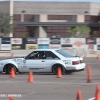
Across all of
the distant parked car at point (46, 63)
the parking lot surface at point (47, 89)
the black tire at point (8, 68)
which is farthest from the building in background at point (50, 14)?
the parking lot surface at point (47, 89)

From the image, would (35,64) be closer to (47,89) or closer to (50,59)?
(50,59)

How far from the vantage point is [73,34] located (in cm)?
6694

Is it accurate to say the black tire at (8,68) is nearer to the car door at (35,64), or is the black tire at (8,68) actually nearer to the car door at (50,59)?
the car door at (35,64)

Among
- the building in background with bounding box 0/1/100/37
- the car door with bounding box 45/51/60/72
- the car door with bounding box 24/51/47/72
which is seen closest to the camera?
the car door with bounding box 45/51/60/72

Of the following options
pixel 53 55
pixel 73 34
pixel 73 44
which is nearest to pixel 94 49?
pixel 73 44

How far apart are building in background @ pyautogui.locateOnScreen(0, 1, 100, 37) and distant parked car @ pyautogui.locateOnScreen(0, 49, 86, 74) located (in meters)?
54.6

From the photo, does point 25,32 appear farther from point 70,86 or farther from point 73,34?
point 70,86

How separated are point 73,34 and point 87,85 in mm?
49982

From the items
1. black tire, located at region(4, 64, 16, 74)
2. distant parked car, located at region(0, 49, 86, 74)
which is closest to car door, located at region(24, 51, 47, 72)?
distant parked car, located at region(0, 49, 86, 74)

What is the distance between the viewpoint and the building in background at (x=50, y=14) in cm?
7812

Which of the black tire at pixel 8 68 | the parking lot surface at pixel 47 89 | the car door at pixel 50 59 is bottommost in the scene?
the parking lot surface at pixel 47 89

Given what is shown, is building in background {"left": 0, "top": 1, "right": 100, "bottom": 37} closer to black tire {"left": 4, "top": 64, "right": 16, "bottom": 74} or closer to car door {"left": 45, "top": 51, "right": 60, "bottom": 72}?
black tire {"left": 4, "top": 64, "right": 16, "bottom": 74}

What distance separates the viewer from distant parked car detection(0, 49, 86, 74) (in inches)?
852

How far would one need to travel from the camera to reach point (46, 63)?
71.8 ft
